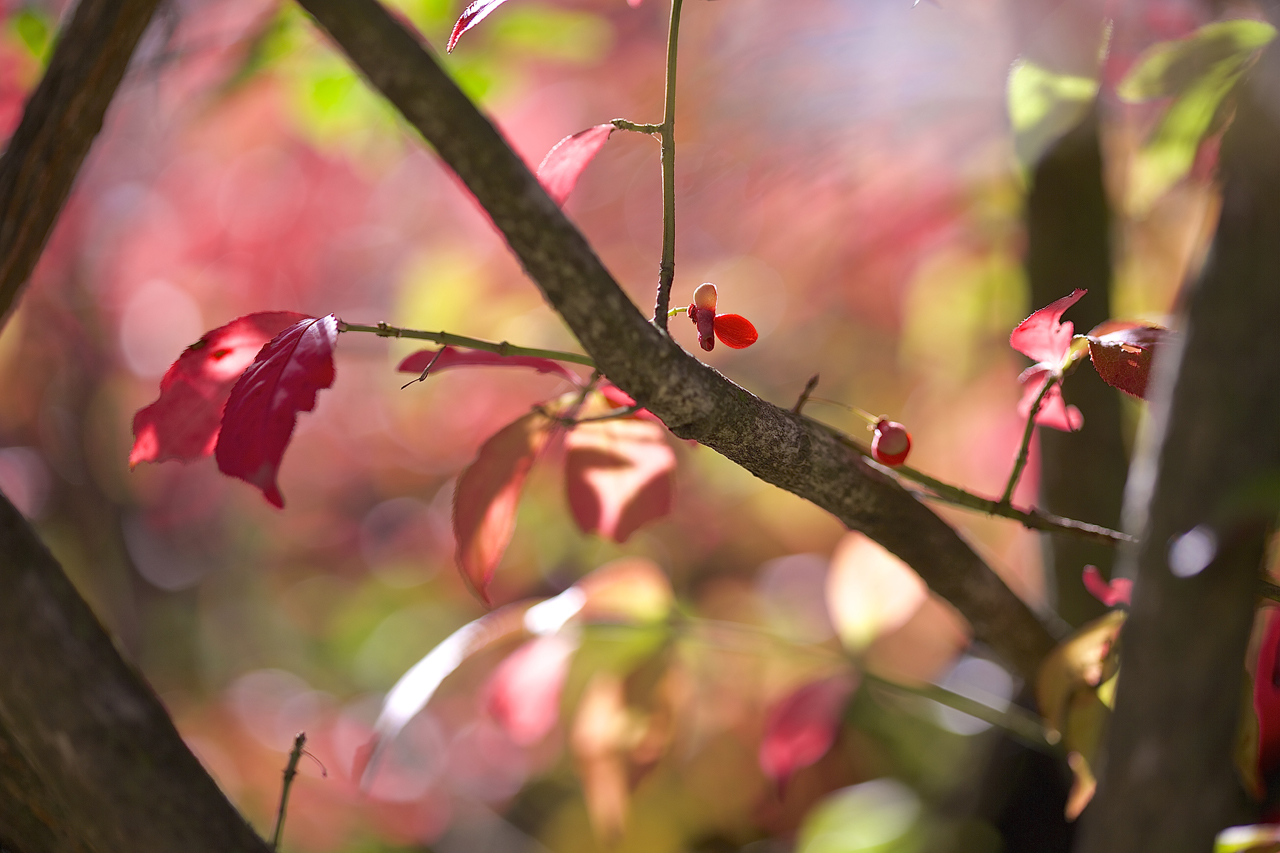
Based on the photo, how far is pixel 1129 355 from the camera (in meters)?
0.33

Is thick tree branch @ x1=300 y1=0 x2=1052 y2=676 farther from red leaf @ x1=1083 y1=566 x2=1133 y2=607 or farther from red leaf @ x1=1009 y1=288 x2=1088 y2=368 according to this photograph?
red leaf @ x1=1083 y1=566 x2=1133 y2=607

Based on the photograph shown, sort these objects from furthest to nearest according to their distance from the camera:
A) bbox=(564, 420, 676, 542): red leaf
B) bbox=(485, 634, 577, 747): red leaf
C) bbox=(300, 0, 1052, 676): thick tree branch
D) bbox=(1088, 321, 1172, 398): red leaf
Result: 1. bbox=(485, 634, 577, 747): red leaf
2. bbox=(564, 420, 676, 542): red leaf
3. bbox=(1088, 321, 1172, 398): red leaf
4. bbox=(300, 0, 1052, 676): thick tree branch

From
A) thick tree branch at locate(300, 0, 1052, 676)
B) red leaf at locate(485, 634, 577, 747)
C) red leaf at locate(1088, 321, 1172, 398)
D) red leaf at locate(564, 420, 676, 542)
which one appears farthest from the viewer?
red leaf at locate(485, 634, 577, 747)

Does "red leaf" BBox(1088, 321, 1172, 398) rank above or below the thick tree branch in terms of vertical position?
below

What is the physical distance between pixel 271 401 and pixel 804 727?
509 millimetres

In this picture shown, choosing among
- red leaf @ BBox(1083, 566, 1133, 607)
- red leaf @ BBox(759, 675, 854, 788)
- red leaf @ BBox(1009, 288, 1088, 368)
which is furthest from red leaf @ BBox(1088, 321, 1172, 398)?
red leaf @ BBox(759, 675, 854, 788)

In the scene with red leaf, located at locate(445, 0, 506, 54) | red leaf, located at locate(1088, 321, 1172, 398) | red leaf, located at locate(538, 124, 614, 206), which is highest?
red leaf, located at locate(445, 0, 506, 54)

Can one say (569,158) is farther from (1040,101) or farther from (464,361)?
(1040,101)

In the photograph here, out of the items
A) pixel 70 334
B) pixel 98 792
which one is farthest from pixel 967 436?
pixel 70 334

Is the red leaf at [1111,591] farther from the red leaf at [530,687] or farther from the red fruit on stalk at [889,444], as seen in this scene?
the red leaf at [530,687]

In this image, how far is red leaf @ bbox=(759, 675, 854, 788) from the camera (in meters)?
0.66

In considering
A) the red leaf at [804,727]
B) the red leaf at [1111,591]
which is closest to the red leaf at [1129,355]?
the red leaf at [1111,591]

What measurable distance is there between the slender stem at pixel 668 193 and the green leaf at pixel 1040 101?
0.27m

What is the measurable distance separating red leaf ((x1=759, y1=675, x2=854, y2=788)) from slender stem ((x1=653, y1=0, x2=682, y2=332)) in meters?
0.49
